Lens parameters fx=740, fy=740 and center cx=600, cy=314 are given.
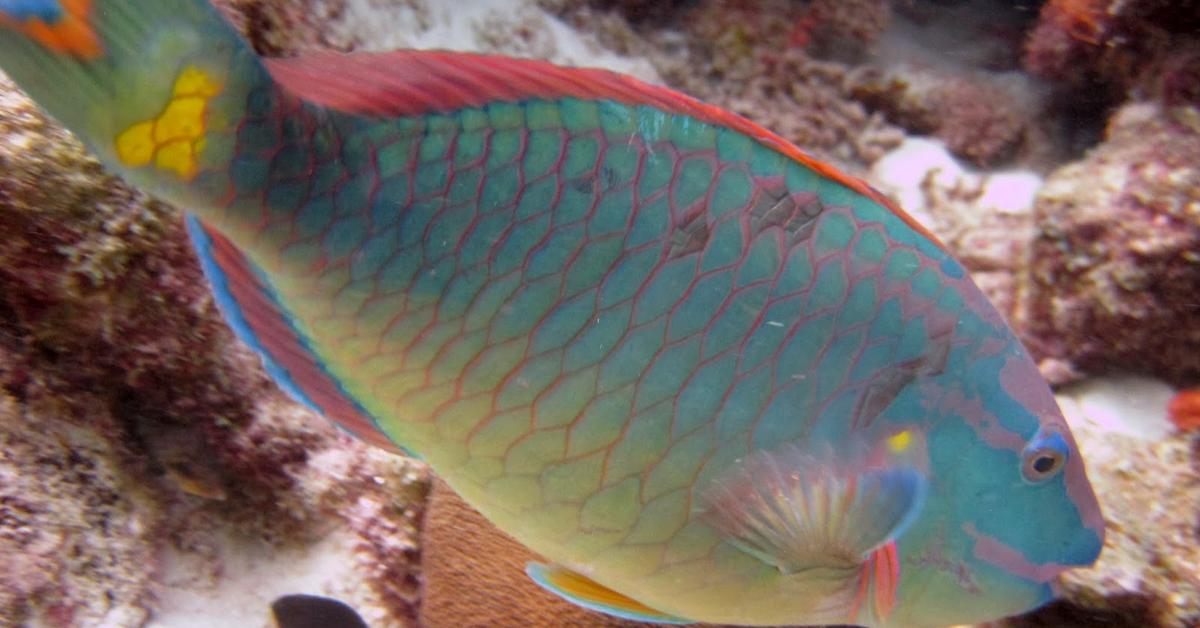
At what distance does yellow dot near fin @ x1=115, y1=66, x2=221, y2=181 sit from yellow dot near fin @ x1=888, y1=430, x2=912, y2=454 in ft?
4.32

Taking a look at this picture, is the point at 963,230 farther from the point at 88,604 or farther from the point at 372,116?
the point at 88,604

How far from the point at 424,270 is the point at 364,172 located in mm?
193

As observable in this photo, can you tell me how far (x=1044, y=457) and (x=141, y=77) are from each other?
1719 mm

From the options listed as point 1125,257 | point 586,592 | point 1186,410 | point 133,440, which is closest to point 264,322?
point 586,592

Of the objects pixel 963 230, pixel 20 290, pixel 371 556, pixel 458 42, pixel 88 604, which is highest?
pixel 458 42

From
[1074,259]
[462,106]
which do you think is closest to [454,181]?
[462,106]

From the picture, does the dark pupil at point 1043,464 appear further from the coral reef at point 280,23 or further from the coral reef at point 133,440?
the coral reef at point 280,23

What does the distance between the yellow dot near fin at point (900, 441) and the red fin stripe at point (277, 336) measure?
3.25 feet

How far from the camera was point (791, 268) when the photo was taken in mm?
1381

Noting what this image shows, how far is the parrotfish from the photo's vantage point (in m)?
1.26

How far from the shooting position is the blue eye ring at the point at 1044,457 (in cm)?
147

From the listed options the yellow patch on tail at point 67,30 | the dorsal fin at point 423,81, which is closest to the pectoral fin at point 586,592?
the dorsal fin at point 423,81

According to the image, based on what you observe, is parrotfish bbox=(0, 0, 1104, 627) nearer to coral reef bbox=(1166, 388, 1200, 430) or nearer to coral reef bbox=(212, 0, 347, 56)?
coral reef bbox=(212, 0, 347, 56)

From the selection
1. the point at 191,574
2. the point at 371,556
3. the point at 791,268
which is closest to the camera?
the point at 791,268
